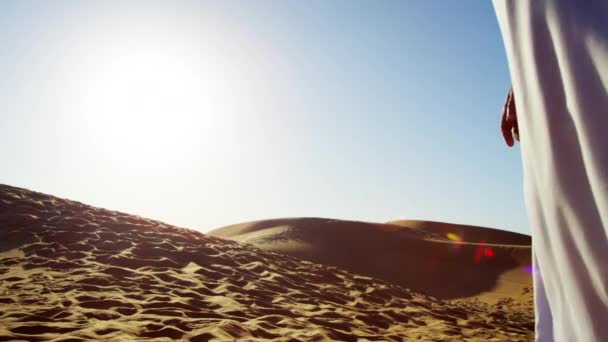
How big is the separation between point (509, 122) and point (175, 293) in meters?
4.73

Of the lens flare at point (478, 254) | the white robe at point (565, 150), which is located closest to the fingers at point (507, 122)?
the white robe at point (565, 150)

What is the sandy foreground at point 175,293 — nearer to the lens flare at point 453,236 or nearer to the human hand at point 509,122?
the human hand at point 509,122

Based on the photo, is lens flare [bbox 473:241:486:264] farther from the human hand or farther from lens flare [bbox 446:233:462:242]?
the human hand

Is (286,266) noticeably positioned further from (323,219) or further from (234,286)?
(323,219)

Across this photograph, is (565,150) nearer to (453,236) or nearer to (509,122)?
(509,122)

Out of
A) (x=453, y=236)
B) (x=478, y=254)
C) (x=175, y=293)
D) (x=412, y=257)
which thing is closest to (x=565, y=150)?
(x=175, y=293)

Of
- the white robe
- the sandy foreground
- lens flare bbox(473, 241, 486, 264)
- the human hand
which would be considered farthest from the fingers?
lens flare bbox(473, 241, 486, 264)

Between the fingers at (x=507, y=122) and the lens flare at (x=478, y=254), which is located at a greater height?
the fingers at (x=507, y=122)

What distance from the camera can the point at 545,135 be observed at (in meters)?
1.10

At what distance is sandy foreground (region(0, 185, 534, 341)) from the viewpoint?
3.95m

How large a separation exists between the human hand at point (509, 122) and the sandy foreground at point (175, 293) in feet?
9.86

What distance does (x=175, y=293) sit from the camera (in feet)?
17.2

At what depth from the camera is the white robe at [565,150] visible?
92 cm

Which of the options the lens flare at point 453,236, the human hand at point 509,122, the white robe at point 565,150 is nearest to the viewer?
the white robe at point 565,150
